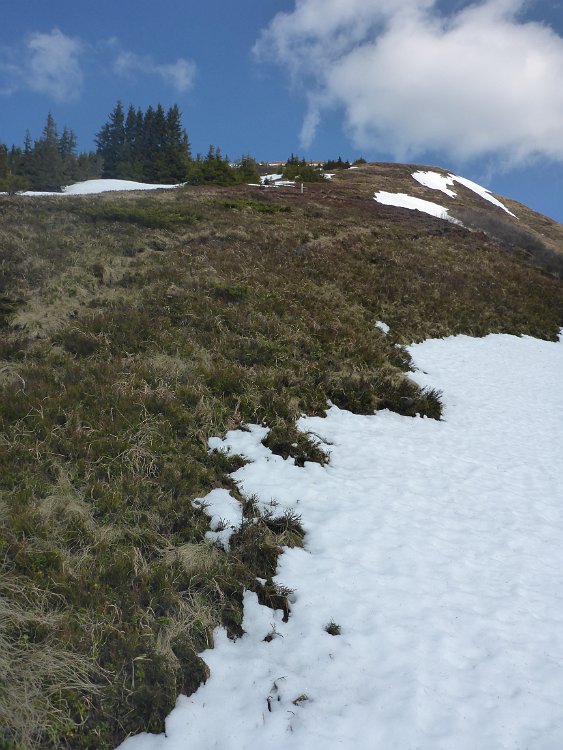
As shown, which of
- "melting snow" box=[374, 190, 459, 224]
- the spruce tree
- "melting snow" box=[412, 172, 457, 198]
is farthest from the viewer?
the spruce tree

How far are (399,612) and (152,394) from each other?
15.1 ft

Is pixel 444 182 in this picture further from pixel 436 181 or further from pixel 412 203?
pixel 412 203

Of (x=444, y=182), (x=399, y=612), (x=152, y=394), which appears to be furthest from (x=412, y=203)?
(x=399, y=612)

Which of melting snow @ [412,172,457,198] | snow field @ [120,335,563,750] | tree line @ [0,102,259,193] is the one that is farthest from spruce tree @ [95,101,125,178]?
snow field @ [120,335,563,750]

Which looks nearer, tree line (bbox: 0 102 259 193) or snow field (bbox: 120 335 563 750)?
snow field (bbox: 120 335 563 750)

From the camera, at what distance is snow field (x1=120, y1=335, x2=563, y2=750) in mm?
3373

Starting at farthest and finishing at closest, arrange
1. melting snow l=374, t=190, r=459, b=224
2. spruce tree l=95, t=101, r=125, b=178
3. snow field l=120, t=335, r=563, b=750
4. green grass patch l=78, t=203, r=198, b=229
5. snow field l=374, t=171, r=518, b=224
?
spruce tree l=95, t=101, r=125, b=178
snow field l=374, t=171, r=518, b=224
melting snow l=374, t=190, r=459, b=224
green grass patch l=78, t=203, r=198, b=229
snow field l=120, t=335, r=563, b=750

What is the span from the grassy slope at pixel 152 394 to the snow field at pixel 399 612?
1.18 feet

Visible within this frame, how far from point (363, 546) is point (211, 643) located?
2141 millimetres

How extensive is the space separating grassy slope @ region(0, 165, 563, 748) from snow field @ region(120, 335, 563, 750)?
36 cm

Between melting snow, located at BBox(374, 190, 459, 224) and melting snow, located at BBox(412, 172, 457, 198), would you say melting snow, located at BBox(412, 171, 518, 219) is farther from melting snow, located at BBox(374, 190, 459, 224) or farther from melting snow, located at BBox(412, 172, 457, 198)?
melting snow, located at BBox(374, 190, 459, 224)

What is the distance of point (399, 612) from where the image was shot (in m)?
4.39

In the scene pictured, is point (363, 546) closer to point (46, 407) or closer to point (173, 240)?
point (46, 407)

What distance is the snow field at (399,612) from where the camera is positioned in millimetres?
3373
